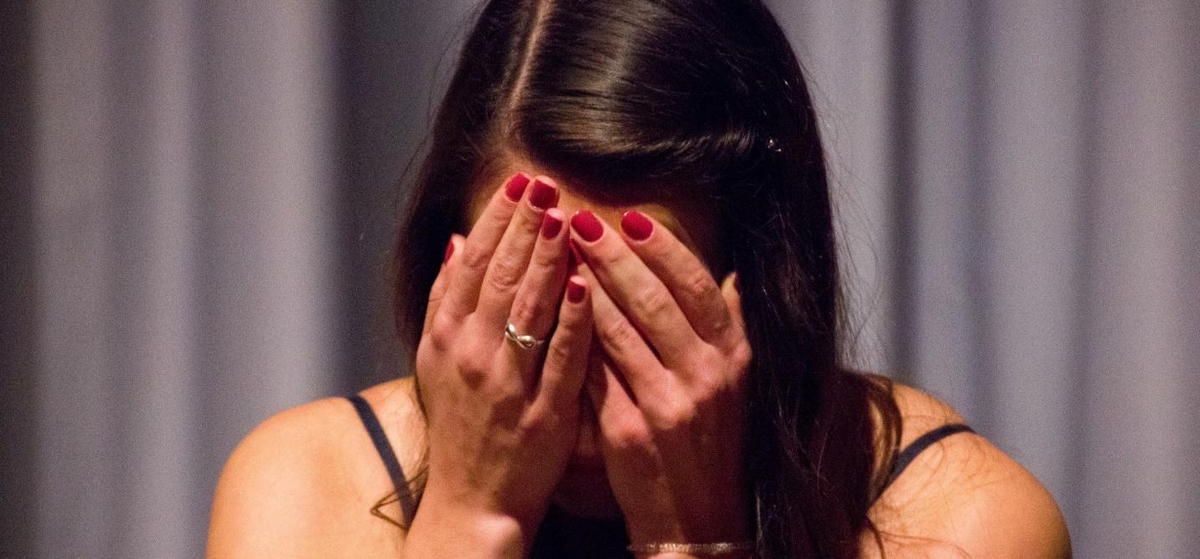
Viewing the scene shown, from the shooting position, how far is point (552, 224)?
2.41 ft

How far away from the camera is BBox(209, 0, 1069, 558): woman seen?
763 millimetres

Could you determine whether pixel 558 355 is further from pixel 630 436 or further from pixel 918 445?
pixel 918 445

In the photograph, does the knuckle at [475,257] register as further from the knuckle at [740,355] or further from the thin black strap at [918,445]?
the thin black strap at [918,445]

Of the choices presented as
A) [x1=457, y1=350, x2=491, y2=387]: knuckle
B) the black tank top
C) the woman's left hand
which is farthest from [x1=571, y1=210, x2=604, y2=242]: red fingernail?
the black tank top

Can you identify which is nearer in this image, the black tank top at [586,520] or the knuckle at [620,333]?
the knuckle at [620,333]

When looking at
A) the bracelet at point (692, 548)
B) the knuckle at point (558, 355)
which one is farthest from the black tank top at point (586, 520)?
the knuckle at point (558, 355)

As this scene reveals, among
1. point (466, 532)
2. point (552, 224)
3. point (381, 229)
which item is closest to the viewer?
point (552, 224)

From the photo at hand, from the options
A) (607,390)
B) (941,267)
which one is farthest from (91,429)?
(941,267)

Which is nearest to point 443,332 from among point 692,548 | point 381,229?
point 692,548

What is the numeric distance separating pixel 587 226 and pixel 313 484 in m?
0.39

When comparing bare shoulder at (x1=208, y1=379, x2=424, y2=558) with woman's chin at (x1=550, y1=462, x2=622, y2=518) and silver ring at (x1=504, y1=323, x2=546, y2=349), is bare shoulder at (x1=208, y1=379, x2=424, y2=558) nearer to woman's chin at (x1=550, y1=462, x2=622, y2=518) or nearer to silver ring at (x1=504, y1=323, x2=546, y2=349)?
woman's chin at (x1=550, y1=462, x2=622, y2=518)

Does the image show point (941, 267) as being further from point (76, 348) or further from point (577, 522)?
point (76, 348)

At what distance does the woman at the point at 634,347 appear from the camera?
2.50 feet

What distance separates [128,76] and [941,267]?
93cm
